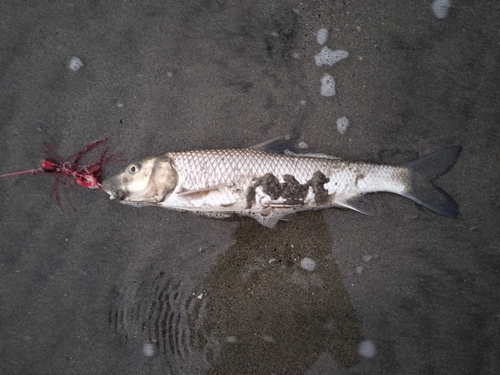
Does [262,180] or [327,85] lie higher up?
[327,85]

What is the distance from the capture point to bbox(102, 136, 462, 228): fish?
3.10 m

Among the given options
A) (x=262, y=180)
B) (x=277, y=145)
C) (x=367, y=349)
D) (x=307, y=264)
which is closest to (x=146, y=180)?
A: (x=262, y=180)

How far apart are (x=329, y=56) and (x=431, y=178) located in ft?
5.54

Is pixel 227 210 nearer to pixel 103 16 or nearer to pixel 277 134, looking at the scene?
pixel 277 134

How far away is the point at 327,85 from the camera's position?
355 centimetres

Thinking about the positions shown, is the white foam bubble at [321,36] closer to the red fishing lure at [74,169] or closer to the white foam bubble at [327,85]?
the white foam bubble at [327,85]

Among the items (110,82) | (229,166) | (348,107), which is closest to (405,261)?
(348,107)

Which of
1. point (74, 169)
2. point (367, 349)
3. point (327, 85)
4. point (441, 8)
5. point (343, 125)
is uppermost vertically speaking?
point (441, 8)

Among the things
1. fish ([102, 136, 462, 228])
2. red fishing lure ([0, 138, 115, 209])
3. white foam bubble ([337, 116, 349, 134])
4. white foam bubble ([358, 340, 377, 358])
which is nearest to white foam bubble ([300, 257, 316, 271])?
fish ([102, 136, 462, 228])

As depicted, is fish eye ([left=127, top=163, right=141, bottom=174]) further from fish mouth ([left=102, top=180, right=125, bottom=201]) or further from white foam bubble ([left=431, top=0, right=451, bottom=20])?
white foam bubble ([left=431, top=0, right=451, bottom=20])

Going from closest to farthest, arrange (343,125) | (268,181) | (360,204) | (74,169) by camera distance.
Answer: (268,181) → (360,204) → (74,169) → (343,125)

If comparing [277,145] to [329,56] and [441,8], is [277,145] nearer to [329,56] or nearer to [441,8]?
[329,56]

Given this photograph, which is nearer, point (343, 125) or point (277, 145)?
point (277, 145)

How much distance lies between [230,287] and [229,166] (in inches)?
51.2
